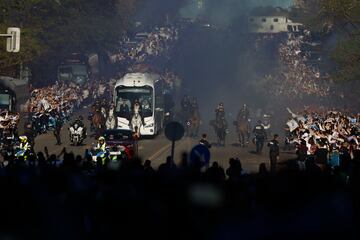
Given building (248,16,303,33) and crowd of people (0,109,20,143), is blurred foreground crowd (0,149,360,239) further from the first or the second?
building (248,16,303,33)

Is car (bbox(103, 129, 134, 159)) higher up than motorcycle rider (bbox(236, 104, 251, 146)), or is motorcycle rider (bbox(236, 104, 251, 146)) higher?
motorcycle rider (bbox(236, 104, 251, 146))

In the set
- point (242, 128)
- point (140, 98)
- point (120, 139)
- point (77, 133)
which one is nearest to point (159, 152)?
point (242, 128)

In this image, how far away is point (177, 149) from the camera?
46812 millimetres

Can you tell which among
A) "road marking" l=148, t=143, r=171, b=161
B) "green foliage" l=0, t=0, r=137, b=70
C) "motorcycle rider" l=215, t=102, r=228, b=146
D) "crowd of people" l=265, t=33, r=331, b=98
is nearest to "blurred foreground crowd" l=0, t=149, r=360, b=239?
"road marking" l=148, t=143, r=171, b=161

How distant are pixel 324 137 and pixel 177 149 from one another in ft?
35.0

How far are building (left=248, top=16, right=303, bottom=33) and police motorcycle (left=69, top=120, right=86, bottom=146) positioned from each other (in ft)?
382

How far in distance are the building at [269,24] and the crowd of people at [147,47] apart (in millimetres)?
16146

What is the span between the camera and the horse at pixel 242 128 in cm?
4641

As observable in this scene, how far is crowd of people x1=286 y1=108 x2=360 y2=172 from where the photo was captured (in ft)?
103

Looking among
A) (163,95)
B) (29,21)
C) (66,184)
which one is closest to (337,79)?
(163,95)

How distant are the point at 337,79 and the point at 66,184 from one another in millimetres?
43851

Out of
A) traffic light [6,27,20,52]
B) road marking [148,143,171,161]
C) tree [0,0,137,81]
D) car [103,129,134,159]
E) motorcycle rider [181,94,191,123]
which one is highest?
tree [0,0,137,81]

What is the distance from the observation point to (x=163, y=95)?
2189 inches

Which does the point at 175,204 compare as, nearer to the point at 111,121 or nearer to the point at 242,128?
the point at 242,128
